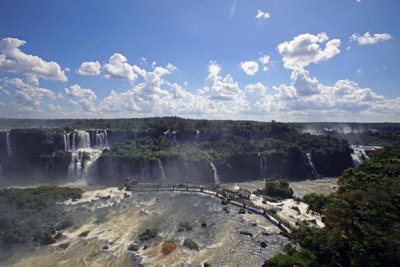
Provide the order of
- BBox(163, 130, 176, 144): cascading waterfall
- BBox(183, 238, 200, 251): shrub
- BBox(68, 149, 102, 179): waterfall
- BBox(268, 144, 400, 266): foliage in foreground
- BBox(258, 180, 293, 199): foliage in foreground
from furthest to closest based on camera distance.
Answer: BBox(163, 130, 176, 144): cascading waterfall < BBox(68, 149, 102, 179): waterfall < BBox(258, 180, 293, 199): foliage in foreground < BBox(183, 238, 200, 251): shrub < BBox(268, 144, 400, 266): foliage in foreground

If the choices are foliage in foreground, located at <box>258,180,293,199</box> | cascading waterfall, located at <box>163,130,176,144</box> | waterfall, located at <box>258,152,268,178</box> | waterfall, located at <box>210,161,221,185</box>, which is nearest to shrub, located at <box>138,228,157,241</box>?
foliage in foreground, located at <box>258,180,293,199</box>

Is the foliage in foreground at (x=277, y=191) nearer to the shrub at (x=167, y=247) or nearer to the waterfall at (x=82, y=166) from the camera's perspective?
the shrub at (x=167, y=247)

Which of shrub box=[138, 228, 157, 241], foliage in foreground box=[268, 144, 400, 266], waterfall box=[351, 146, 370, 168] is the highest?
foliage in foreground box=[268, 144, 400, 266]

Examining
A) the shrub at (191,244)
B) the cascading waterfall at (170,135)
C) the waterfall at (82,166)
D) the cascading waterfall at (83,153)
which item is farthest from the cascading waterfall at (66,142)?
the shrub at (191,244)

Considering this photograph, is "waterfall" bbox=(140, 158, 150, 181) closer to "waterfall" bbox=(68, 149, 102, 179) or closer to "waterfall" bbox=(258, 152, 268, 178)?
"waterfall" bbox=(68, 149, 102, 179)

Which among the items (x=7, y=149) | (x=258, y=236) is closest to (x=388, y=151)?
(x=258, y=236)

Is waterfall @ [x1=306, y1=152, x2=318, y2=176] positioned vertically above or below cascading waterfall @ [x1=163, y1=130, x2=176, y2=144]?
below

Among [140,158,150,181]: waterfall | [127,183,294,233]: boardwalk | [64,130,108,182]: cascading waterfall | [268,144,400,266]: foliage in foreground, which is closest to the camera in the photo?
[268,144,400,266]: foliage in foreground

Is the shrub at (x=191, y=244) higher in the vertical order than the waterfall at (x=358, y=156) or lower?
lower

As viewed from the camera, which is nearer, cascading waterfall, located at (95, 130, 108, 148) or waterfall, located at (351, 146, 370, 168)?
cascading waterfall, located at (95, 130, 108, 148)
